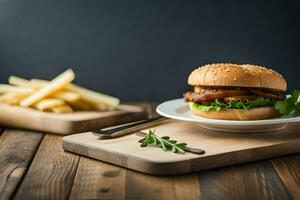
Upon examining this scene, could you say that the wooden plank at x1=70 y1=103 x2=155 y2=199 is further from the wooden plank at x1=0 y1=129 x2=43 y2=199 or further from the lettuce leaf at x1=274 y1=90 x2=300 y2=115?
the lettuce leaf at x1=274 y1=90 x2=300 y2=115

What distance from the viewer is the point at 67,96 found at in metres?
2.69

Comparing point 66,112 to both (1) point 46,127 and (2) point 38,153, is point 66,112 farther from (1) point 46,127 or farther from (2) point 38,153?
(2) point 38,153

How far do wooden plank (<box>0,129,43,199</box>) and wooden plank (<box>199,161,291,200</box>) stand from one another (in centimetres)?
56

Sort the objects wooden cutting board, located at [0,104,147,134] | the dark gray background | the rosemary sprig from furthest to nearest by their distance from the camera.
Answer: the dark gray background, wooden cutting board, located at [0,104,147,134], the rosemary sprig

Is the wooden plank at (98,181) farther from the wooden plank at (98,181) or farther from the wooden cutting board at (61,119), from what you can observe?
the wooden cutting board at (61,119)

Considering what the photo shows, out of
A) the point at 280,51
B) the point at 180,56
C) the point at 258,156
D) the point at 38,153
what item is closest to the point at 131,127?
the point at 38,153

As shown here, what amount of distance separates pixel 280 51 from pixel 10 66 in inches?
66.1

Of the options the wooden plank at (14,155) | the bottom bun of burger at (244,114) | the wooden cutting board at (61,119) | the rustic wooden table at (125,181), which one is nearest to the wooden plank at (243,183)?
the rustic wooden table at (125,181)

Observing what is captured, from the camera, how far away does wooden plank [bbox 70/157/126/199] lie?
159 centimetres

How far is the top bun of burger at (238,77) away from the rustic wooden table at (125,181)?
36 centimetres

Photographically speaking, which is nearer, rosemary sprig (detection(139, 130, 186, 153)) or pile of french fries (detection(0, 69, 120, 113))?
rosemary sprig (detection(139, 130, 186, 153))

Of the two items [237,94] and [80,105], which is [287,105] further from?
[80,105]

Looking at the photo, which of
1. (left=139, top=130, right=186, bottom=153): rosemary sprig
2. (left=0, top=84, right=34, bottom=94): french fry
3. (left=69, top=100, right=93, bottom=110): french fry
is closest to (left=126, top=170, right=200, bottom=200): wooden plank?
(left=139, top=130, right=186, bottom=153): rosemary sprig

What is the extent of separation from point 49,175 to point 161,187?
0.37 metres
